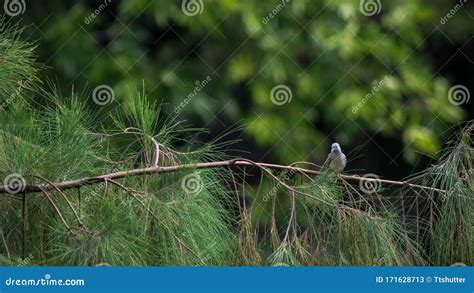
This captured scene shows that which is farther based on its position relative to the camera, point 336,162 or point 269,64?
point 269,64

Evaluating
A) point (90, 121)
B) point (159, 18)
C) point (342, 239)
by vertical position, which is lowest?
point (342, 239)

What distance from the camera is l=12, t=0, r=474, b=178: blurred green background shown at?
3385 mm

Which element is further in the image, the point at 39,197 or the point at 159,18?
the point at 159,18

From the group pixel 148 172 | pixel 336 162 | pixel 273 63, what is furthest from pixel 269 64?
pixel 148 172

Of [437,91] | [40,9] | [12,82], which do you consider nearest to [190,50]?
[40,9]

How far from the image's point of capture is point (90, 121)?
6.55 ft

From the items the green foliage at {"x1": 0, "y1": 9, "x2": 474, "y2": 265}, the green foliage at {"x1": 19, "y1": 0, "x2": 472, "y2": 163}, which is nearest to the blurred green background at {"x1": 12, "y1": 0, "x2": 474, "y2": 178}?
the green foliage at {"x1": 19, "y1": 0, "x2": 472, "y2": 163}

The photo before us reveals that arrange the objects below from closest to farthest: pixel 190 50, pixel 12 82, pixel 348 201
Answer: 1. pixel 348 201
2. pixel 12 82
3. pixel 190 50

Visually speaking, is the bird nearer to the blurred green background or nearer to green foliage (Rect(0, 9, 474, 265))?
green foliage (Rect(0, 9, 474, 265))

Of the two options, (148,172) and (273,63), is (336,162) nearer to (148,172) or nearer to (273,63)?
(148,172)

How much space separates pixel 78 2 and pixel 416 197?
6.43 ft

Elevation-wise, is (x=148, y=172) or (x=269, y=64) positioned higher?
(x=269, y=64)

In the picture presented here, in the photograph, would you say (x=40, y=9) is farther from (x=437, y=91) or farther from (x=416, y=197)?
(x=416, y=197)

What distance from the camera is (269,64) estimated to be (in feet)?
11.2
